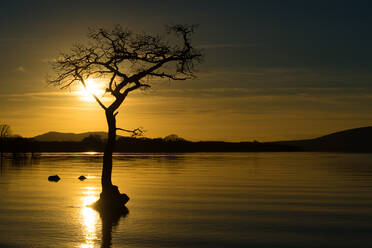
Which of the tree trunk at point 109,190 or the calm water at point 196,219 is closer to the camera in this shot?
the calm water at point 196,219

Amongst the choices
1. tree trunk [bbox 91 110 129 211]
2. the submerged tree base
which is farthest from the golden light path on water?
tree trunk [bbox 91 110 129 211]

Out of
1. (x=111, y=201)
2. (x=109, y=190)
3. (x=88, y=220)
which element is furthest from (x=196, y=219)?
(x=109, y=190)

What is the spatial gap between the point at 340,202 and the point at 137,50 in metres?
17.0

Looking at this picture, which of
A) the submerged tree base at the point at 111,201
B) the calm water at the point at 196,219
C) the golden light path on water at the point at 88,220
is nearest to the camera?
the golden light path on water at the point at 88,220

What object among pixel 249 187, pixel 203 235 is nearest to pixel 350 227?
pixel 203 235

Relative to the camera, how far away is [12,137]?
161375 millimetres

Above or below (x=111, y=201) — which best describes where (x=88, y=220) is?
below

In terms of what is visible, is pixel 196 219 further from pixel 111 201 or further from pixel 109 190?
pixel 109 190

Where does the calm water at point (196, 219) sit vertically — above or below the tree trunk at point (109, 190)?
below

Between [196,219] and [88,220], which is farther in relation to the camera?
[196,219]

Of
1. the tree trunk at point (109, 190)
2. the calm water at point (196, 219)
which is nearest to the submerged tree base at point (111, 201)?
the tree trunk at point (109, 190)

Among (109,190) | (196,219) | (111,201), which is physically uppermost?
(109,190)

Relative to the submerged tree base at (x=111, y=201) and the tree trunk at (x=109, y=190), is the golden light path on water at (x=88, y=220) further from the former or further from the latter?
the tree trunk at (x=109, y=190)

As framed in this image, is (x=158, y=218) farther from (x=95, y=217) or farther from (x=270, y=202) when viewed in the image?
(x=270, y=202)
